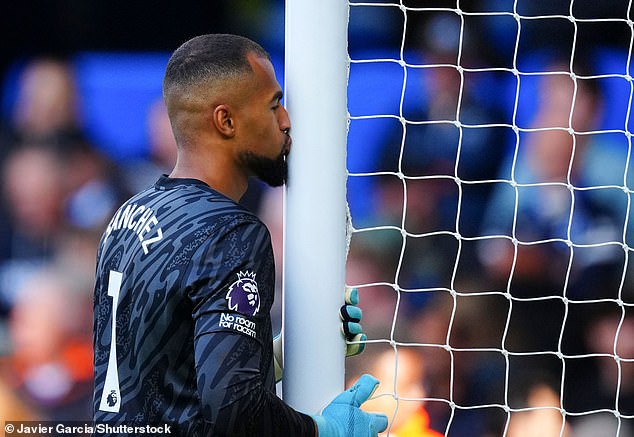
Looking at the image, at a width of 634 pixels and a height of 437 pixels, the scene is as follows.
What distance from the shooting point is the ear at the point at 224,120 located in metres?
1.28

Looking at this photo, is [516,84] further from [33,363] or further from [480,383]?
[33,363]

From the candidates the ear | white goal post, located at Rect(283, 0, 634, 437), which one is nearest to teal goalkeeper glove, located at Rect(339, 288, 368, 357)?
the ear

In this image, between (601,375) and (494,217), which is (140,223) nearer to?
(494,217)

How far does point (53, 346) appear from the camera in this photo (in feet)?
9.32

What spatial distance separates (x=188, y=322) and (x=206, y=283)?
2.8 inches

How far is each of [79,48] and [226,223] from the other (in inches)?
74.0

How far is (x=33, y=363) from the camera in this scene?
2822mm

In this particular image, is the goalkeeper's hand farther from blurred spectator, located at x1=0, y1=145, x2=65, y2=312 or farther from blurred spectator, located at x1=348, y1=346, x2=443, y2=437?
blurred spectator, located at x1=0, y1=145, x2=65, y2=312

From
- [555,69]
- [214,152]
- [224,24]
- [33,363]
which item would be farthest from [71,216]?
[214,152]

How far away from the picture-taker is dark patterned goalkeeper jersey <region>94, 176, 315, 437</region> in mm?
1093

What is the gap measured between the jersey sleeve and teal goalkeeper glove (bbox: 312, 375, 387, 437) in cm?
7

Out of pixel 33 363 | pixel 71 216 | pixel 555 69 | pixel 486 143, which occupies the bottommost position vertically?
pixel 33 363

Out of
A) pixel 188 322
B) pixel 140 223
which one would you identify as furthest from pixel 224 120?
pixel 188 322

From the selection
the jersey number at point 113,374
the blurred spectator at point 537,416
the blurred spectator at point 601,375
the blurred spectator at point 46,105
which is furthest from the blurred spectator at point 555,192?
the jersey number at point 113,374
